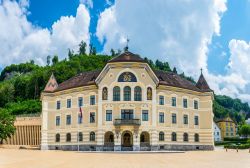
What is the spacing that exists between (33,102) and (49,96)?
48038mm

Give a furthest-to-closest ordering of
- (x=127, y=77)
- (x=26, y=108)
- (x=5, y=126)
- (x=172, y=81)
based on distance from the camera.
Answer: (x=26, y=108) < (x=5, y=126) < (x=172, y=81) < (x=127, y=77)

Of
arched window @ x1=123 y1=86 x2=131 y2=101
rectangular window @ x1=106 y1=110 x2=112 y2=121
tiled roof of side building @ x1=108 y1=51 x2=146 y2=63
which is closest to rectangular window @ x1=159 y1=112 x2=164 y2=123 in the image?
arched window @ x1=123 y1=86 x2=131 y2=101

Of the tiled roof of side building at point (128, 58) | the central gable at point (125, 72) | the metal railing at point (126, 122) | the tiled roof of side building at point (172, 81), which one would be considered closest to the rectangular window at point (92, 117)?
the metal railing at point (126, 122)

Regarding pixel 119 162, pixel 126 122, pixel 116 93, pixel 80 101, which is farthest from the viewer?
pixel 80 101

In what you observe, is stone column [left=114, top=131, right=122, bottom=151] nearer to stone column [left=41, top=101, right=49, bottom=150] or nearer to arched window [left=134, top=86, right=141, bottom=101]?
arched window [left=134, top=86, right=141, bottom=101]

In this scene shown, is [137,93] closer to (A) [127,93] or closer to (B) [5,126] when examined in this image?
(A) [127,93]

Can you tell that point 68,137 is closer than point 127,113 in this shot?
No

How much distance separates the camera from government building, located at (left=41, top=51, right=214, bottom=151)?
167ft

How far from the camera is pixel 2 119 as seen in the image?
202 ft

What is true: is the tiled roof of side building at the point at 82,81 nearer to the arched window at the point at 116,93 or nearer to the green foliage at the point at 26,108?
the arched window at the point at 116,93

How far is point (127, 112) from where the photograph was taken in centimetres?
5122

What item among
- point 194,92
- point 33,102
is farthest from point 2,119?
point 33,102

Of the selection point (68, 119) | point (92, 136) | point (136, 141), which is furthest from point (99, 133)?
point (68, 119)

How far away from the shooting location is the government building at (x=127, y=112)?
51.0m
